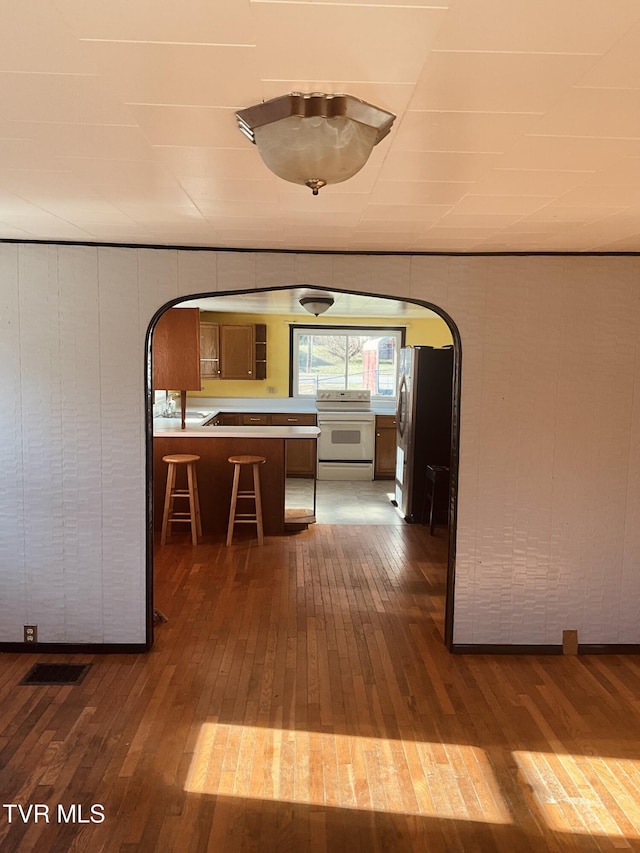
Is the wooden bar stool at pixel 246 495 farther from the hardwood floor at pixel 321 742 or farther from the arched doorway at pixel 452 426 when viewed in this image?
the arched doorway at pixel 452 426

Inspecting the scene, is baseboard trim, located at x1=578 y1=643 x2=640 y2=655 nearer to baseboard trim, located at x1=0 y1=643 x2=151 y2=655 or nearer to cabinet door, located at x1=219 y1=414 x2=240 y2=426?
baseboard trim, located at x1=0 y1=643 x2=151 y2=655

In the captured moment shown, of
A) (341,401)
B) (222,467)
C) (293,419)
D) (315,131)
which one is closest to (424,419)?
(222,467)

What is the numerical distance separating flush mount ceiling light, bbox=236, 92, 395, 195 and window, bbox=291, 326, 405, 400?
307 inches

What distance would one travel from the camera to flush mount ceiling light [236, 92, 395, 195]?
1.45m

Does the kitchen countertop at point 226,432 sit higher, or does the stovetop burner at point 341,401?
the stovetop burner at point 341,401

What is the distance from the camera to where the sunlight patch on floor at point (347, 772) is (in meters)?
2.51

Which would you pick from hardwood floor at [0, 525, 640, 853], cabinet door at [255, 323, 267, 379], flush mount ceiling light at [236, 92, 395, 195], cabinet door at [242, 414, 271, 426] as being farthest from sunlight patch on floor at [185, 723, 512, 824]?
Answer: cabinet door at [255, 323, 267, 379]

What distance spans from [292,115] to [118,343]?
93.1 inches

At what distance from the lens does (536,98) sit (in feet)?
4.74

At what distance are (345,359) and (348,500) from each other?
8.61 feet

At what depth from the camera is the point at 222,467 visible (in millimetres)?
6305

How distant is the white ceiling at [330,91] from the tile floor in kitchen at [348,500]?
4.49 metres

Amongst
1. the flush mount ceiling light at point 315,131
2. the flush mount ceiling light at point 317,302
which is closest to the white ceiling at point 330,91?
the flush mount ceiling light at point 315,131

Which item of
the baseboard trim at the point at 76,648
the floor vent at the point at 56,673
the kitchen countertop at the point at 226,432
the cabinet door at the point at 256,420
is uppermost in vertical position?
the kitchen countertop at the point at 226,432
